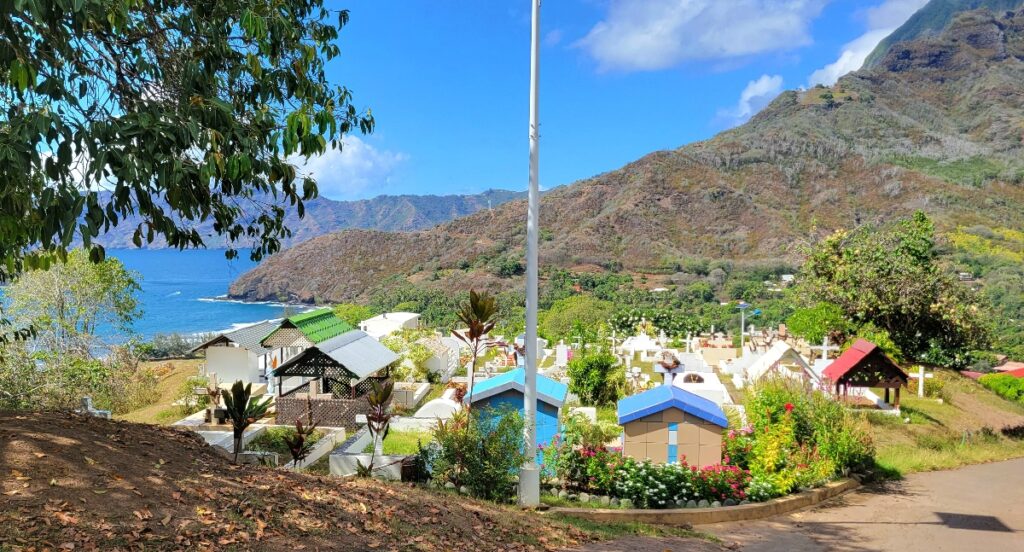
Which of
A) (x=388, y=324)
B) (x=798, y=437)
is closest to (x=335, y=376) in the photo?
(x=798, y=437)

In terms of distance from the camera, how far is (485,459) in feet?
28.6

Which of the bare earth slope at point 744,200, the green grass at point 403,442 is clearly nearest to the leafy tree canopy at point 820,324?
the green grass at point 403,442

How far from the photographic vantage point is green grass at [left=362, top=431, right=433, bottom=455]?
12250 millimetres

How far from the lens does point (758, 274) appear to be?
2953 inches

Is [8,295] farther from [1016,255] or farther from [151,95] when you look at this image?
[1016,255]

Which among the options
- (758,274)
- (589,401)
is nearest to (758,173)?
(758,274)

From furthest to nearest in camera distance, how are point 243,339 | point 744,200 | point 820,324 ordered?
point 744,200 < point 820,324 < point 243,339

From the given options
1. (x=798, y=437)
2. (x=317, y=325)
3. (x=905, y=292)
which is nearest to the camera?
(x=798, y=437)

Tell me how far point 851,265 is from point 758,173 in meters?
81.0

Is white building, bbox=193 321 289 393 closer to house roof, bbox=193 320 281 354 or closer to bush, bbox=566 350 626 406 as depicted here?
house roof, bbox=193 320 281 354

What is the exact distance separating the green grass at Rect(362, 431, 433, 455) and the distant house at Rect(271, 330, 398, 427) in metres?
1.19

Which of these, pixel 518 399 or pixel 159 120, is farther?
pixel 518 399

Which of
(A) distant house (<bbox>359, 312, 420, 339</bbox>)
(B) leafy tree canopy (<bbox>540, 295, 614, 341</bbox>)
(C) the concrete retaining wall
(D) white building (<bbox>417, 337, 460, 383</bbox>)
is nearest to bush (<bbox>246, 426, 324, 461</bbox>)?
(C) the concrete retaining wall

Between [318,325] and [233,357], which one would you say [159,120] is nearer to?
[318,325]
